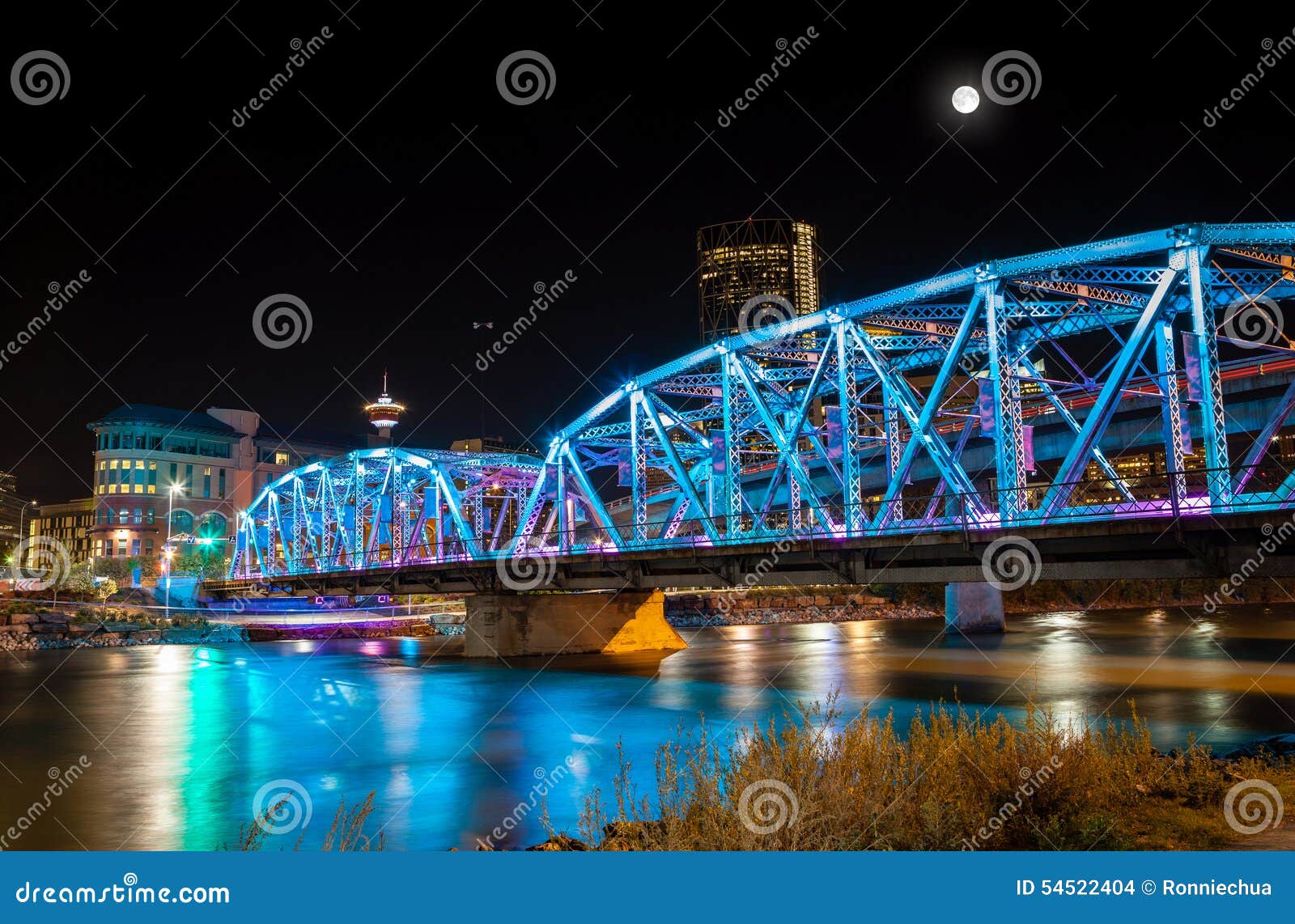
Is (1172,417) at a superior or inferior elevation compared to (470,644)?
superior

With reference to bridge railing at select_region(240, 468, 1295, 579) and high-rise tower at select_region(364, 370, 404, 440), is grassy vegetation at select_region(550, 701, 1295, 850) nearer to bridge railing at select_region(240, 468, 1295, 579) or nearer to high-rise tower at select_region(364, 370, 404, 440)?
bridge railing at select_region(240, 468, 1295, 579)

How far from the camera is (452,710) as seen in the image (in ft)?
99.1

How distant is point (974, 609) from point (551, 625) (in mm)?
30532

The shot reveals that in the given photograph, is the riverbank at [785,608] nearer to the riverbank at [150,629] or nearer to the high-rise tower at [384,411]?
the riverbank at [150,629]

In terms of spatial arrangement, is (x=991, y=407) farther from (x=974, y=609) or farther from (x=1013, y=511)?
(x=974, y=609)

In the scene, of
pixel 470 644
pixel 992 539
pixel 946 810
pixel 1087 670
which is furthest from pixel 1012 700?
pixel 470 644

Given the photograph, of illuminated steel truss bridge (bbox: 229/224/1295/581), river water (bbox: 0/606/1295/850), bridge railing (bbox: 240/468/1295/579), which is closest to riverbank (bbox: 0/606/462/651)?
river water (bbox: 0/606/1295/850)

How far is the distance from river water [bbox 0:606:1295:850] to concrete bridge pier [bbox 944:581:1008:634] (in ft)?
24.2

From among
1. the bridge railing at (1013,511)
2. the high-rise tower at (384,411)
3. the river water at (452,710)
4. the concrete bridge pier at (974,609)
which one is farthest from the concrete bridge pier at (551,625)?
the high-rise tower at (384,411)

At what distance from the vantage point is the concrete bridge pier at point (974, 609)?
2549 inches

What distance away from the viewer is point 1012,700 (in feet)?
94.9

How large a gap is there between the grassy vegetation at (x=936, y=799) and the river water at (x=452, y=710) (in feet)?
15.2

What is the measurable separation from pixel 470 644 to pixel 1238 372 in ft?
116

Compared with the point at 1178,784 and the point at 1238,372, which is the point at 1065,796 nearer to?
the point at 1178,784
